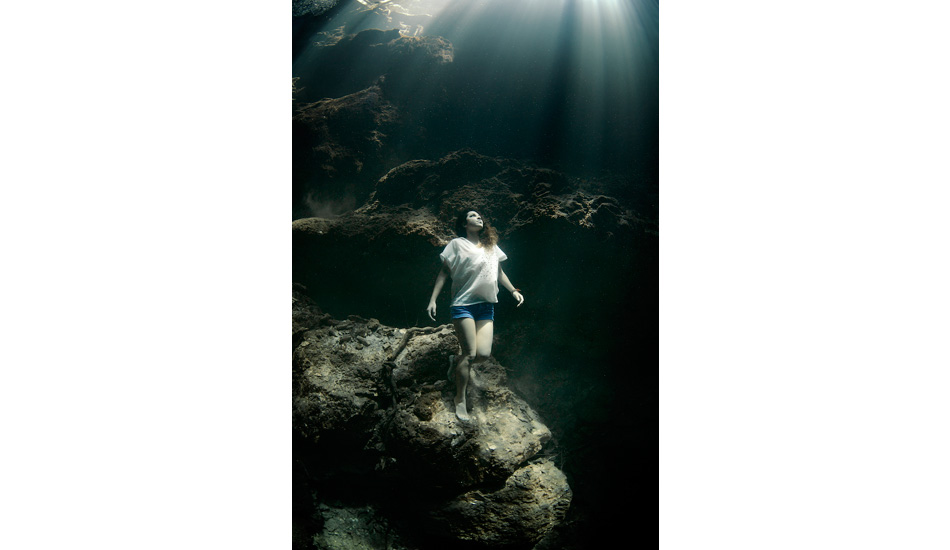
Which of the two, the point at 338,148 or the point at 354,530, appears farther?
the point at 338,148

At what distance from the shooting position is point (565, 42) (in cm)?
313

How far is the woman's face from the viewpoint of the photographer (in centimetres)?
288

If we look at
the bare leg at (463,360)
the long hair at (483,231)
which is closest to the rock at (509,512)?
the bare leg at (463,360)

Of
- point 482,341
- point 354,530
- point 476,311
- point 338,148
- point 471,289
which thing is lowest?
point 354,530

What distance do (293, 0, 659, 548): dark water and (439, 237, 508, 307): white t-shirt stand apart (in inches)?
7.0

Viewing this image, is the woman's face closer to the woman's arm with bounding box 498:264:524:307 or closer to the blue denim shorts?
the woman's arm with bounding box 498:264:524:307

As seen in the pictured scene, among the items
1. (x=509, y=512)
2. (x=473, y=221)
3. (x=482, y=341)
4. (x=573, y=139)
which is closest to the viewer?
(x=509, y=512)

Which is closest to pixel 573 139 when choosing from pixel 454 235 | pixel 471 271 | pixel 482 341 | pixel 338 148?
pixel 454 235

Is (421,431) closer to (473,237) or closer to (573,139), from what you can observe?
(473,237)

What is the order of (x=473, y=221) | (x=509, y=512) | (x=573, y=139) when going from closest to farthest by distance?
1. (x=509, y=512)
2. (x=473, y=221)
3. (x=573, y=139)

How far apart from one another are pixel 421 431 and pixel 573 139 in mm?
2057

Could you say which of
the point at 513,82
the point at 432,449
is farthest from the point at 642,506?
the point at 513,82

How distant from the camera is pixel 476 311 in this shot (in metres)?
2.79
